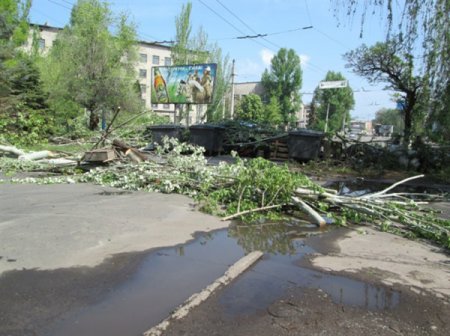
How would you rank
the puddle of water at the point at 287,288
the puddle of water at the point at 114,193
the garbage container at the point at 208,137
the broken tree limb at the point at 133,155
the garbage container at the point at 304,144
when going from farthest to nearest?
the garbage container at the point at 208,137 → the garbage container at the point at 304,144 → the broken tree limb at the point at 133,155 → the puddle of water at the point at 114,193 → the puddle of water at the point at 287,288

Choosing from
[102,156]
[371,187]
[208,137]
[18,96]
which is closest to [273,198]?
[102,156]

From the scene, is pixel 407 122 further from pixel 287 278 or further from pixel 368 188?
pixel 287 278

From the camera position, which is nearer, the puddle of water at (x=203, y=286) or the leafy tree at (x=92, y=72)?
the puddle of water at (x=203, y=286)

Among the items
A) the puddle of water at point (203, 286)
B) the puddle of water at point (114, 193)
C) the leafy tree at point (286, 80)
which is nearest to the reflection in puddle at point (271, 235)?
the puddle of water at point (203, 286)

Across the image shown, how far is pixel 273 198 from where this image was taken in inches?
302

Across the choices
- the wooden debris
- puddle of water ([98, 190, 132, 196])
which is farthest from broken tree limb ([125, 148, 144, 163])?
puddle of water ([98, 190, 132, 196])

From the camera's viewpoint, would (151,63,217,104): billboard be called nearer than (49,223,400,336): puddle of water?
No

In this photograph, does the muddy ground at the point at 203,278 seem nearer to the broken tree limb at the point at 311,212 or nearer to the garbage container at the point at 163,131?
the broken tree limb at the point at 311,212

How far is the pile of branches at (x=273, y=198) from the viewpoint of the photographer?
7125 mm

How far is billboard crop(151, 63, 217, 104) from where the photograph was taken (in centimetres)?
2092

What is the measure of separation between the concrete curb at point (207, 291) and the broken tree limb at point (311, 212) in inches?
80.9

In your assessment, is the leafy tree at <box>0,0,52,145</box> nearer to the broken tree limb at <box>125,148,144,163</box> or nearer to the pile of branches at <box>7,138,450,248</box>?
the broken tree limb at <box>125,148,144,163</box>

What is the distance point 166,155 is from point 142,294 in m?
6.90

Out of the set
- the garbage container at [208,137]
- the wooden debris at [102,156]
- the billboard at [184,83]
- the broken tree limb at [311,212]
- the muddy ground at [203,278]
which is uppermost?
the billboard at [184,83]
